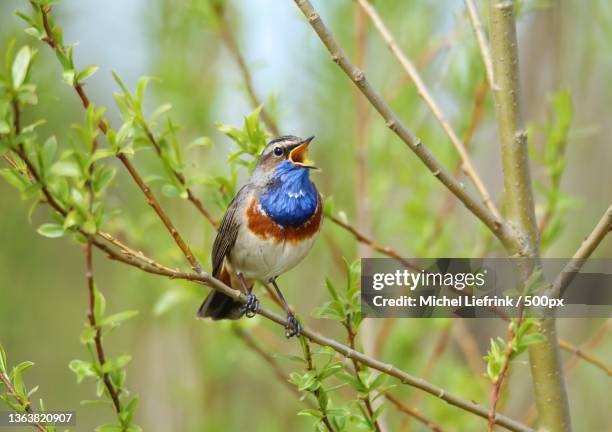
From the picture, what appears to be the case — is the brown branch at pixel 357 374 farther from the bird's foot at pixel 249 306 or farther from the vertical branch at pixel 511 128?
the bird's foot at pixel 249 306

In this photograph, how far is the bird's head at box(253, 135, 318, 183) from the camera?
4.12 metres

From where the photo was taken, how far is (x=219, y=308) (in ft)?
13.4

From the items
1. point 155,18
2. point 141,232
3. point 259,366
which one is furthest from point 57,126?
point 259,366

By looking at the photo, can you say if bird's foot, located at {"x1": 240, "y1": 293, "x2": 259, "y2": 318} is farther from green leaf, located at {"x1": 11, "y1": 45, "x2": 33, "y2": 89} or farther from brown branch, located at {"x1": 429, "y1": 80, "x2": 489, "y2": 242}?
green leaf, located at {"x1": 11, "y1": 45, "x2": 33, "y2": 89}

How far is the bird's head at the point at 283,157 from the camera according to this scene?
4.12 meters

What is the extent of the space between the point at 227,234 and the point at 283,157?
0.53 meters

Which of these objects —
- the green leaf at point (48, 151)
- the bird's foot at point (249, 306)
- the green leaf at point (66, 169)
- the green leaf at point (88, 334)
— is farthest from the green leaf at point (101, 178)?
the bird's foot at point (249, 306)

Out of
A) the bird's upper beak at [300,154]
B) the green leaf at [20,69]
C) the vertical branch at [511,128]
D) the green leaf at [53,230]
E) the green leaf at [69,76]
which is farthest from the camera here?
the bird's upper beak at [300,154]

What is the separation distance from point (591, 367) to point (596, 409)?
34cm

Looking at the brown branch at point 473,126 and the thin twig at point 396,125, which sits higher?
the brown branch at point 473,126

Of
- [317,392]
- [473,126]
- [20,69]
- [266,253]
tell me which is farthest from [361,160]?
[20,69]

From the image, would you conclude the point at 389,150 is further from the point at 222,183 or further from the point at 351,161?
the point at 222,183

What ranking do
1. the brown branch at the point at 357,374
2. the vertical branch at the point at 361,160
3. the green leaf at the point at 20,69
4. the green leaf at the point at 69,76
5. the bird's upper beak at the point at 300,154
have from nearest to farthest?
the green leaf at the point at 20,69 → the green leaf at the point at 69,76 → the brown branch at the point at 357,374 → the bird's upper beak at the point at 300,154 → the vertical branch at the point at 361,160

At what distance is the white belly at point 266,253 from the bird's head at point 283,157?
36 centimetres
